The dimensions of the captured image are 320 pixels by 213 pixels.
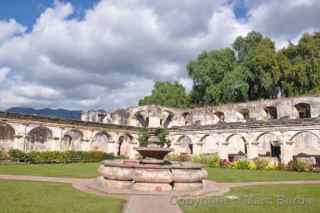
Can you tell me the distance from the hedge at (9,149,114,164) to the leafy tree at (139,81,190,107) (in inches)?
794

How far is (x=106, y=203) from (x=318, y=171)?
17.9 metres

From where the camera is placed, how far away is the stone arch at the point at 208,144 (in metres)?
32.2

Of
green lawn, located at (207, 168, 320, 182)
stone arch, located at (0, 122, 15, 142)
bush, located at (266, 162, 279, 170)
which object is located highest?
stone arch, located at (0, 122, 15, 142)

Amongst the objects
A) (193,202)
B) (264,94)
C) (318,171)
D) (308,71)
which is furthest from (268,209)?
(264,94)

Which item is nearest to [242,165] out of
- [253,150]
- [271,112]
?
[253,150]

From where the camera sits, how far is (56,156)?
26.3 m

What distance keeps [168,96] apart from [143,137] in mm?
18620

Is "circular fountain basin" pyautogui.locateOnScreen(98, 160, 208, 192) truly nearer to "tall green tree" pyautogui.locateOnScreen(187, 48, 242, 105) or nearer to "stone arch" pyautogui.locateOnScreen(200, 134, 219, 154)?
"stone arch" pyautogui.locateOnScreen(200, 134, 219, 154)

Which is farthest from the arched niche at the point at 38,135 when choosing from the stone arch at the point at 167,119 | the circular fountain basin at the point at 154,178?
the circular fountain basin at the point at 154,178

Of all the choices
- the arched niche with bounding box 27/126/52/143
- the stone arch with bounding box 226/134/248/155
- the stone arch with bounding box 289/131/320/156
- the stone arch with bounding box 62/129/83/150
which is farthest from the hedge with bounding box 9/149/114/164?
the stone arch with bounding box 289/131/320/156

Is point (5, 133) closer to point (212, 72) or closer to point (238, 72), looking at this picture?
point (212, 72)

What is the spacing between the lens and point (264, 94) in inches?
1583

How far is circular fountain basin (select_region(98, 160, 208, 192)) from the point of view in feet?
33.4

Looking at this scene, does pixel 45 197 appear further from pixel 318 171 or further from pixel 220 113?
pixel 220 113
